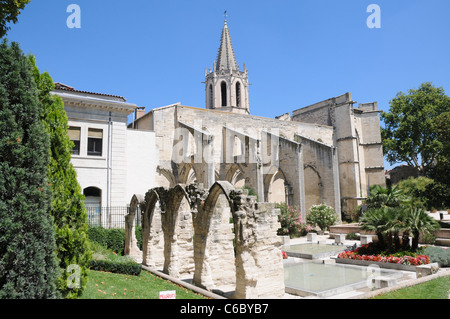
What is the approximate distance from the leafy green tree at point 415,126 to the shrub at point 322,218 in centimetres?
1790

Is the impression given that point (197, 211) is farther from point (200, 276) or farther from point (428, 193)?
point (428, 193)

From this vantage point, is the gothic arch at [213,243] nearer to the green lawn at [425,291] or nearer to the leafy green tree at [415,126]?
the green lawn at [425,291]

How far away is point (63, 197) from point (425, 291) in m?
8.99

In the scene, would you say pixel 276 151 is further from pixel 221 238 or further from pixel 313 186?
pixel 221 238

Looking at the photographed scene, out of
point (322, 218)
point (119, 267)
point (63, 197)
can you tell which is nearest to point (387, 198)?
point (322, 218)

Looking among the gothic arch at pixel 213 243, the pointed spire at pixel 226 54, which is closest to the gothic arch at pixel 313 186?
the gothic arch at pixel 213 243

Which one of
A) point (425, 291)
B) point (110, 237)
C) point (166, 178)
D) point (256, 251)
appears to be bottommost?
point (425, 291)

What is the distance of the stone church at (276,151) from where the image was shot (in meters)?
22.6

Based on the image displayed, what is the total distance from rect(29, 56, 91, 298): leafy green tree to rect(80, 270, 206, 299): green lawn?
2.35 ft

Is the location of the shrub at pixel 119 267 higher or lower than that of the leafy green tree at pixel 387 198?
lower

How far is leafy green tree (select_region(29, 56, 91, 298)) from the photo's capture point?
671 cm

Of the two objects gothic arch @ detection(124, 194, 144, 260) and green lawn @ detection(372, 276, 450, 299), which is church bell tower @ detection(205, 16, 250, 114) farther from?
green lawn @ detection(372, 276, 450, 299)

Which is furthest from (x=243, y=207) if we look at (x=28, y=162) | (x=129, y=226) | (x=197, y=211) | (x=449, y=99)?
(x=449, y=99)

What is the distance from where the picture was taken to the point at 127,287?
8508mm
